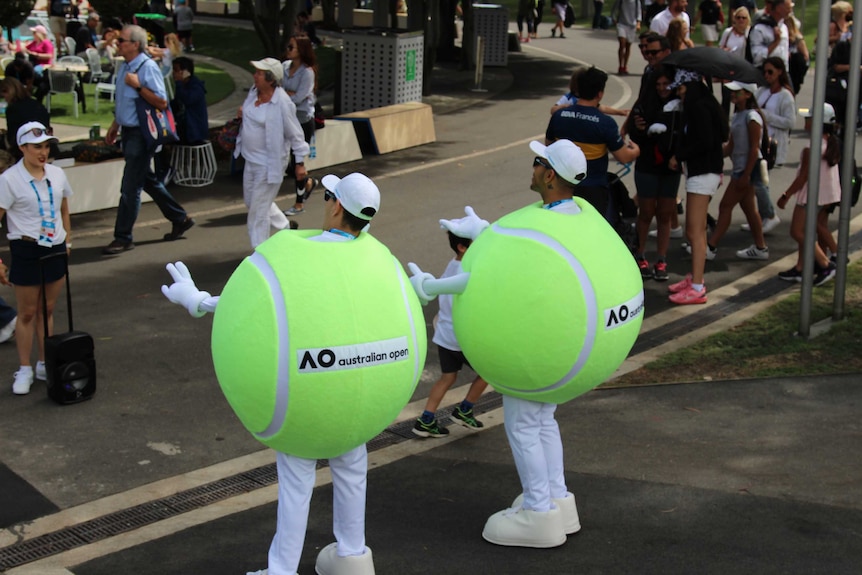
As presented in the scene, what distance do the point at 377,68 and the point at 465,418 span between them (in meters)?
12.2

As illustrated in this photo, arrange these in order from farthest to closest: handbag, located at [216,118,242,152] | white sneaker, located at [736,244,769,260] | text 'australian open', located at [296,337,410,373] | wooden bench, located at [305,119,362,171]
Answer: wooden bench, located at [305,119,362,171] → handbag, located at [216,118,242,152] → white sneaker, located at [736,244,769,260] → text 'australian open', located at [296,337,410,373]

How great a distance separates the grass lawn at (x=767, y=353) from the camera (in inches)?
339

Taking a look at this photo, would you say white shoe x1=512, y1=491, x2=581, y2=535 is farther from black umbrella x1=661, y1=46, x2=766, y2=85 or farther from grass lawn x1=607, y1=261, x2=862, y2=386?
black umbrella x1=661, y1=46, x2=766, y2=85

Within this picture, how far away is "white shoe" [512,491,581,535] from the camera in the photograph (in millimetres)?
5977

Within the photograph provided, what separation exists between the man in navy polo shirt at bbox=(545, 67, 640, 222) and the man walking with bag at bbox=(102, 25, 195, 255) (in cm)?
416

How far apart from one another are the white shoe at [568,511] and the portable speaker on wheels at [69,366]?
3297 millimetres

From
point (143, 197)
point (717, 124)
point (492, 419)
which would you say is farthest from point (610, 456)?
point (143, 197)

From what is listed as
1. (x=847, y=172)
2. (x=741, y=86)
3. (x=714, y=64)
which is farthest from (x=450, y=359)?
(x=741, y=86)

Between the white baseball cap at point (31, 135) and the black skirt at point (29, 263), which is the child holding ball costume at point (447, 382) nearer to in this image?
the black skirt at point (29, 263)

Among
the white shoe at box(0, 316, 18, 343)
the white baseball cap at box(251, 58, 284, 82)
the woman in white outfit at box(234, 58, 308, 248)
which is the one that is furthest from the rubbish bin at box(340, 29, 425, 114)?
the white shoe at box(0, 316, 18, 343)

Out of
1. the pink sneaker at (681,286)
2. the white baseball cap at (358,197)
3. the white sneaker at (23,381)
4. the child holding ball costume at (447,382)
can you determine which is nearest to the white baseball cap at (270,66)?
the white sneaker at (23,381)

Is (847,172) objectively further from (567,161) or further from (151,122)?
(151,122)

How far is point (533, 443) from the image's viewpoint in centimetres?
575

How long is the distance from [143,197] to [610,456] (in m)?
8.17
